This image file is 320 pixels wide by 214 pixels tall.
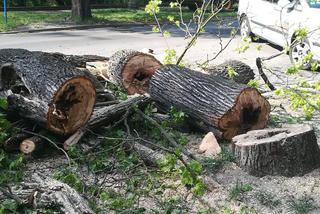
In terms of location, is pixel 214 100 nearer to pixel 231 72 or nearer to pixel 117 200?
pixel 231 72

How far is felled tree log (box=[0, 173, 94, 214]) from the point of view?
392 centimetres

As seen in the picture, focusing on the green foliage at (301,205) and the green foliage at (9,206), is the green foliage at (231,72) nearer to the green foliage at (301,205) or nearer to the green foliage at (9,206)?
the green foliage at (301,205)

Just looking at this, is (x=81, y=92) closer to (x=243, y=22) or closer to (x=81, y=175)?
(x=81, y=175)

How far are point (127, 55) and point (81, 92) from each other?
7.02 feet

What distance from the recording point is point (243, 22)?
14.7 m

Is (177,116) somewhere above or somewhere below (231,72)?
below

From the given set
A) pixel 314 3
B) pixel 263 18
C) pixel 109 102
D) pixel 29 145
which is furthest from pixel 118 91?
pixel 263 18

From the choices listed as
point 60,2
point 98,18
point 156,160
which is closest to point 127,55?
point 156,160

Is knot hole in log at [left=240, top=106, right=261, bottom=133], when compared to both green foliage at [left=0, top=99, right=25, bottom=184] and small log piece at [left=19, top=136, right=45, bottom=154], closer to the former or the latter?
small log piece at [left=19, top=136, right=45, bottom=154]

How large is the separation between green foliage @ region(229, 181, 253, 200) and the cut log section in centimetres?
301

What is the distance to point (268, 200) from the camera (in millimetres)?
4570

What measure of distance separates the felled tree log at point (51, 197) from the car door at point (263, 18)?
9.38 m

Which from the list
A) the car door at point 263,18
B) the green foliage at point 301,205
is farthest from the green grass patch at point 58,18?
Result: the green foliage at point 301,205

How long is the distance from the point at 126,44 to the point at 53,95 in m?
8.80
